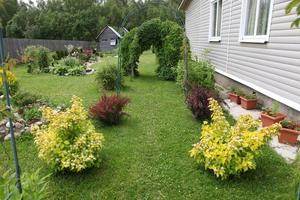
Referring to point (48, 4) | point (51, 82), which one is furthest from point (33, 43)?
point (48, 4)

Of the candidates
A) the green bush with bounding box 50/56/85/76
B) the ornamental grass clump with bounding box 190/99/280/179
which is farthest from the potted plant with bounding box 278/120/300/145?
the green bush with bounding box 50/56/85/76

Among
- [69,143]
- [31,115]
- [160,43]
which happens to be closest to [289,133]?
[69,143]

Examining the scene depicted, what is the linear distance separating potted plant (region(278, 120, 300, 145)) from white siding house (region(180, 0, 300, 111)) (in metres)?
0.51

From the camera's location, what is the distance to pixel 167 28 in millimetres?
9453

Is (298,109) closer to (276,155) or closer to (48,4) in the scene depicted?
(276,155)

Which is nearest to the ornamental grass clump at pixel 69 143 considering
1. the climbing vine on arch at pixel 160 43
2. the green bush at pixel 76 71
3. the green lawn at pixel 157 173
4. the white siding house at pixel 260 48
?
the green lawn at pixel 157 173

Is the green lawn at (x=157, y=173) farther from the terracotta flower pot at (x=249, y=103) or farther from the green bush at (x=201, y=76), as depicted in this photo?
the green bush at (x=201, y=76)

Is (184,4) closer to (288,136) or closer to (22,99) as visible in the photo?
(22,99)

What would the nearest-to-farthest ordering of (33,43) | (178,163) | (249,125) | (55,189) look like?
(55,189) → (249,125) → (178,163) → (33,43)

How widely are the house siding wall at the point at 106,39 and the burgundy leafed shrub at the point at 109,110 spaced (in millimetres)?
28372

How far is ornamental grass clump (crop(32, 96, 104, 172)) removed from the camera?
2898 mm

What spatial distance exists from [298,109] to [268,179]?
1681 mm

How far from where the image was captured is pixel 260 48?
209 inches

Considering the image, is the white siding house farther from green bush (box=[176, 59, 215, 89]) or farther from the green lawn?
the green lawn
